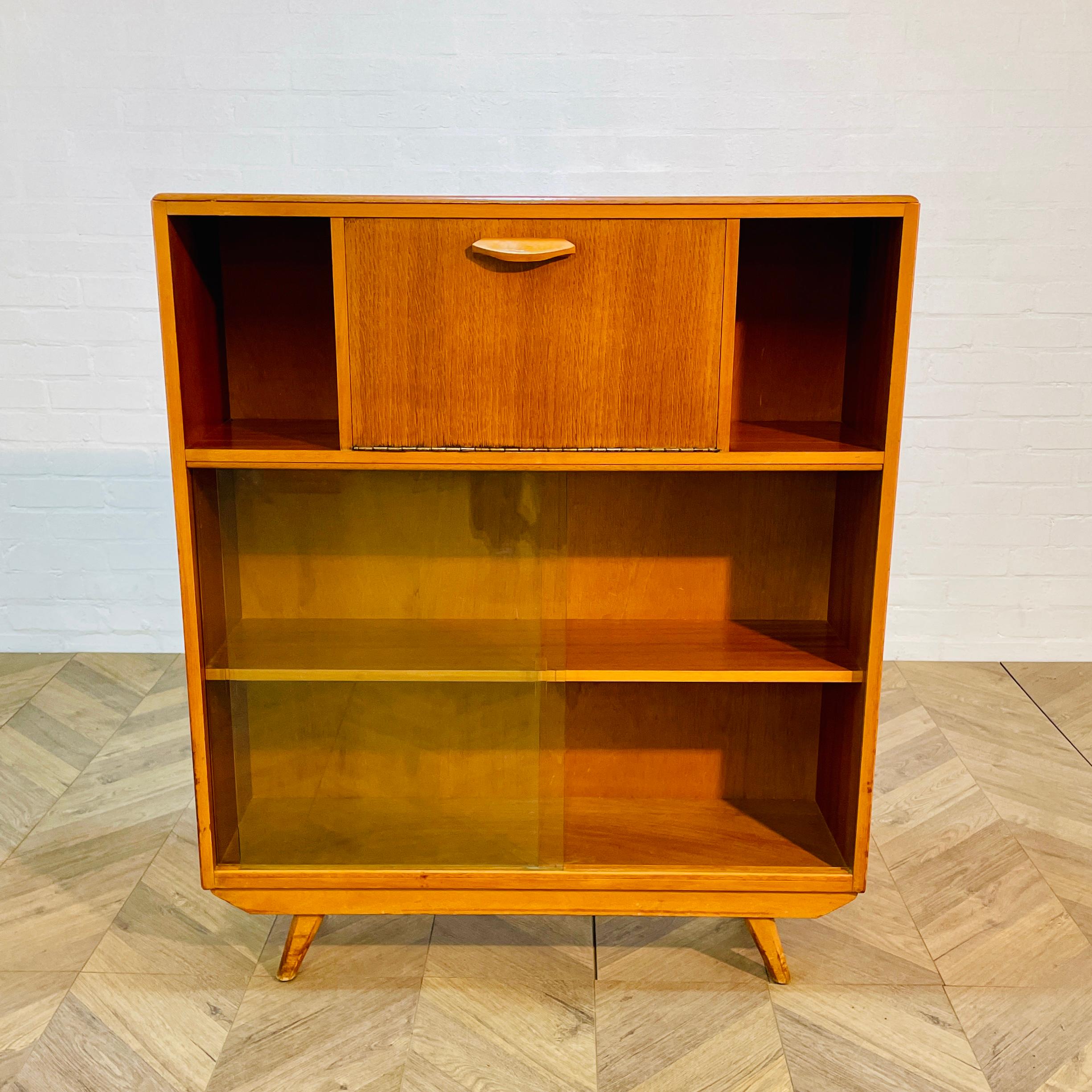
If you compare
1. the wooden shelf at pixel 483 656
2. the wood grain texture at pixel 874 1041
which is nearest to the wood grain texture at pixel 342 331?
the wooden shelf at pixel 483 656

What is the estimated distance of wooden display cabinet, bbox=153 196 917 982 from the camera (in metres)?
1.44

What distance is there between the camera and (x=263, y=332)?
169 centimetres

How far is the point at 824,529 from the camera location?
1790 mm

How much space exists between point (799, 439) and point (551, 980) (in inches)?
38.1

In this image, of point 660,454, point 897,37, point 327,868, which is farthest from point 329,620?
point 897,37

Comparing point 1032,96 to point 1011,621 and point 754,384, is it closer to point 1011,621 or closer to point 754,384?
point 1011,621

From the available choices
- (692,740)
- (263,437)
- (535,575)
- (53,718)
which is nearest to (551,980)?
(692,740)

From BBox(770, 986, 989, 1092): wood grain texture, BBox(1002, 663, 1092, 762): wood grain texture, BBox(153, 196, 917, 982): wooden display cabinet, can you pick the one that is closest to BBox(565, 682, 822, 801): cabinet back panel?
BBox(153, 196, 917, 982): wooden display cabinet

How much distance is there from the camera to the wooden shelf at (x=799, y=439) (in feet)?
4.98

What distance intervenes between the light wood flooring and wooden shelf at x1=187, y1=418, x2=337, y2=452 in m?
0.89

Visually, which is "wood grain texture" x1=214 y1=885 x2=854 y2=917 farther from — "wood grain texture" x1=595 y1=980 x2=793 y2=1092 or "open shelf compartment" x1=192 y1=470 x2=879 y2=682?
"open shelf compartment" x1=192 y1=470 x2=879 y2=682

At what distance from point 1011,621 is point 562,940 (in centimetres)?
193

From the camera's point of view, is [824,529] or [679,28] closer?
[824,529]

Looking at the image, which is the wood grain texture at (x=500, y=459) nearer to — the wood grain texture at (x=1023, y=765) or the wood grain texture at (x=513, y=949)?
the wood grain texture at (x=513, y=949)
